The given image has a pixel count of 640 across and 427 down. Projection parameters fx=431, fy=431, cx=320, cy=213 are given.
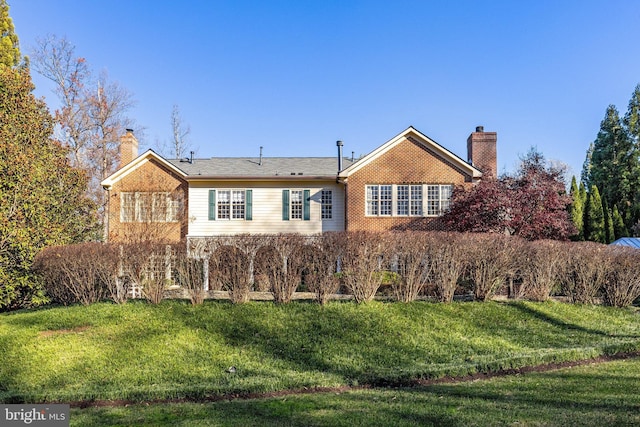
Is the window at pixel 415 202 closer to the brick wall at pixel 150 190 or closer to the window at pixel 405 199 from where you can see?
the window at pixel 405 199

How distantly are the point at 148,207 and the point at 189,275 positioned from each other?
8635mm

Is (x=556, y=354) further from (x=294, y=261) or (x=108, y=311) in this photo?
(x=108, y=311)

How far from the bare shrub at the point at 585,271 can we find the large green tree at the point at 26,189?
14.2 m

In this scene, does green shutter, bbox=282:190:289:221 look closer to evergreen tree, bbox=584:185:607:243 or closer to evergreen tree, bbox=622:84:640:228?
evergreen tree, bbox=584:185:607:243

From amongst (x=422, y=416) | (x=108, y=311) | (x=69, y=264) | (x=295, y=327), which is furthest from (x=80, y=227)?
(x=422, y=416)

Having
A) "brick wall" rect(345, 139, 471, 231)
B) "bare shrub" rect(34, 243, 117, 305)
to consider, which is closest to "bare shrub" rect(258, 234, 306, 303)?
"bare shrub" rect(34, 243, 117, 305)

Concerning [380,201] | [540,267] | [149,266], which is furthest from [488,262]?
[149,266]

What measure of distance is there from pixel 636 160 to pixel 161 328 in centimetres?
3159

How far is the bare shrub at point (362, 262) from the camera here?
1035 centimetres

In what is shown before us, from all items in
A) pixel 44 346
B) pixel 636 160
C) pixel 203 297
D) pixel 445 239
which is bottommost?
pixel 44 346

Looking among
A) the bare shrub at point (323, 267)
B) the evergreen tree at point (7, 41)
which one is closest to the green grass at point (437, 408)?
the bare shrub at point (323, 267)

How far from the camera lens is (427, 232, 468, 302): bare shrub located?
35.2ft

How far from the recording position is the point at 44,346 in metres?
8.72

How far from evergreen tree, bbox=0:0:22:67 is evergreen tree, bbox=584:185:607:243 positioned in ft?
99.8
